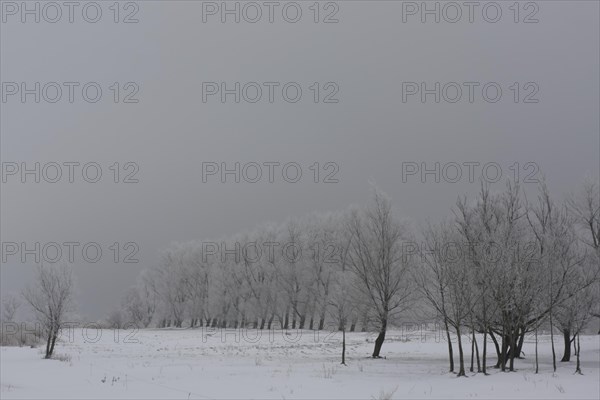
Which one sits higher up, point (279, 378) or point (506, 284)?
point (506, 284)

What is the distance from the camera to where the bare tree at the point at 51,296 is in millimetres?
33987

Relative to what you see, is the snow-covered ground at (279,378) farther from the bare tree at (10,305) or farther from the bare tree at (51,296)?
the bare tree at (10,305)

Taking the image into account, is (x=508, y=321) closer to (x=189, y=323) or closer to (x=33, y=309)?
(x=33, y=309)

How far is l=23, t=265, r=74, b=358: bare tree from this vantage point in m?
34.0

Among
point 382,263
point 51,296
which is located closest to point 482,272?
point 382,263

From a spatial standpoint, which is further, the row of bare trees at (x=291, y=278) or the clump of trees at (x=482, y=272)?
the row of bare trees at (x=291, y=278)

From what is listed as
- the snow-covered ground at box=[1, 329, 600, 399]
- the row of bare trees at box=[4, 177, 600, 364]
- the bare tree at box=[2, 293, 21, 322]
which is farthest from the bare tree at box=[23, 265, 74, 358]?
the bare tree at box=[2, 293, 21, 322]

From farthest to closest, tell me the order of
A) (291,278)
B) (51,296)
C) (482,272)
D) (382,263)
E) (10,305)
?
(10,305) → (291,278) → (51,296) → (382,263) → (482,272)

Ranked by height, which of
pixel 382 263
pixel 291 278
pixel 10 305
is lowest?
pixel 10 305

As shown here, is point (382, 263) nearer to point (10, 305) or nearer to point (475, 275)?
point (475, 275)

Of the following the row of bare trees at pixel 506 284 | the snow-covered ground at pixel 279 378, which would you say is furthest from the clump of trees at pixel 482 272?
the snow-covered ground at pixel 279 378

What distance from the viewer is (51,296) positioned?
34594 millimetres

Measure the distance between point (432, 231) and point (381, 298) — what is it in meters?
7.07

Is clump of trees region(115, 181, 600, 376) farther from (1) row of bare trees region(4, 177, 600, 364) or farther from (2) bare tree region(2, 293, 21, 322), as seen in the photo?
(2) bare tree region(2, 293, 21, 322)
